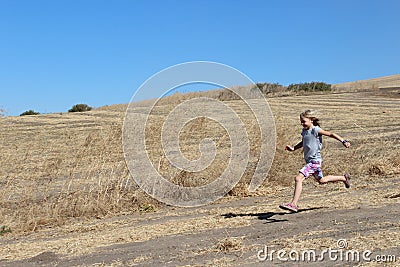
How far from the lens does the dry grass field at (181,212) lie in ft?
20.2

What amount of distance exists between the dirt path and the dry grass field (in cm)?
2

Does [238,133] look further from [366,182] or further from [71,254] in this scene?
[71,254]

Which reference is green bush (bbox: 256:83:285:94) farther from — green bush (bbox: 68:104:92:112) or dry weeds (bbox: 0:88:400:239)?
dry weeds (bbox: 0:88:400:239)

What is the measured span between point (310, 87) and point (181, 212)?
147 ft

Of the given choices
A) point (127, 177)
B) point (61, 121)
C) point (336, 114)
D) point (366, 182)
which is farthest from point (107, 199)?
point (61, 121)

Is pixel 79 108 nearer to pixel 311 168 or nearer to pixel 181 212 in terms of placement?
pixel 181 212

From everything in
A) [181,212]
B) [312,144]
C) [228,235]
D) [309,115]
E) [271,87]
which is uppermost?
[271,87]

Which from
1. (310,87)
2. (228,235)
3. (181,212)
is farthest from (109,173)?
(310,87)

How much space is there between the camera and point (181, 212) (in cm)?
888

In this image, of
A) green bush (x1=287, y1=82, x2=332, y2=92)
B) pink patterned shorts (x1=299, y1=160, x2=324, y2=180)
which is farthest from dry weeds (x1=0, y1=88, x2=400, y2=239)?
green bush (x1=287, y1=82, x2=332, y2=92)

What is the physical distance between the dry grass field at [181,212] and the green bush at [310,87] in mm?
37030

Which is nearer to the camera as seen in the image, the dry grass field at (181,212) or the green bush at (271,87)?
the dry grass field at (181,212)

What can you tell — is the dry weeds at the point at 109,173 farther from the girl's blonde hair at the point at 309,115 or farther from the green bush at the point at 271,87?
the green bush at the point at 271,87

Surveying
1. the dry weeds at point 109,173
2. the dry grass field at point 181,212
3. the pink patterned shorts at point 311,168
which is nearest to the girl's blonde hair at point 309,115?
the pink patterned shorts at point 311,168
